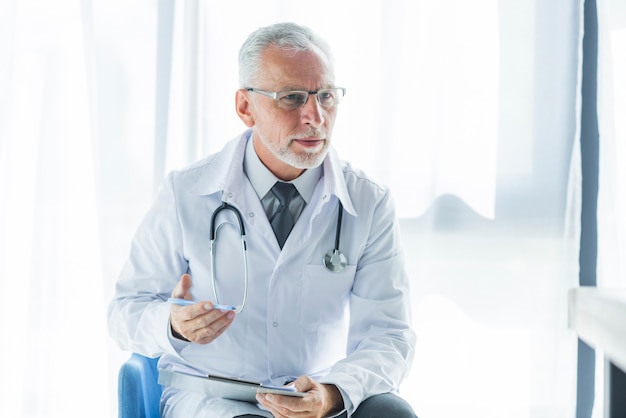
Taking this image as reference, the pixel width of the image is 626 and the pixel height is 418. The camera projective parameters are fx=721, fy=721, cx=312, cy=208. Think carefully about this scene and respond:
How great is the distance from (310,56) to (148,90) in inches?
38.5

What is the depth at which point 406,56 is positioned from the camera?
7.97 ft

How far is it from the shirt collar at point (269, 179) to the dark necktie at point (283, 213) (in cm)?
2

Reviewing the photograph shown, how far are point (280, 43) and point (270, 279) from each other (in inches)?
23.6

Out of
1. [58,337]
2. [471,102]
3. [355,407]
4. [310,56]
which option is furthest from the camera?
[58,337]

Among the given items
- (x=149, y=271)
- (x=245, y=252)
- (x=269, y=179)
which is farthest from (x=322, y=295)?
(x=149, y=271)

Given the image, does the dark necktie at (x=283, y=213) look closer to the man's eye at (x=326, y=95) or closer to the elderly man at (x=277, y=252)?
the elderly man at (x=277, y=252)

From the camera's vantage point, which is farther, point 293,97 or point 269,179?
point 269,179

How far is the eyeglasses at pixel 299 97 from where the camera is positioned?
1.81 m

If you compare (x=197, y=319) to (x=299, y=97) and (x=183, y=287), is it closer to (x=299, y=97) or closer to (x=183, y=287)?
(x=183, y=287)

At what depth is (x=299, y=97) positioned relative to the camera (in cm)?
182

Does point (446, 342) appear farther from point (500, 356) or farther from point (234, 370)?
point (234, 370)

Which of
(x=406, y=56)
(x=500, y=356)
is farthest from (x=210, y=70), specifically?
→ (x=500, y=356)

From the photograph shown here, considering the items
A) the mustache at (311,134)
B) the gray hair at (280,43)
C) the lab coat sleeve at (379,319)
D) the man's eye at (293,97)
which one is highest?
the gray hair at (280,43)

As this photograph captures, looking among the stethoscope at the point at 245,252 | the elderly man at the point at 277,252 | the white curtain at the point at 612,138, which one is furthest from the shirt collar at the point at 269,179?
the white curtain at the point at 612,138
